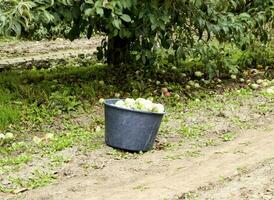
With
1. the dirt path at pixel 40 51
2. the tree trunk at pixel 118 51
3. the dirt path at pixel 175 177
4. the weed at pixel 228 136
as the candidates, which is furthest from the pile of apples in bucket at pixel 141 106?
the dirt path at pixel 40 51

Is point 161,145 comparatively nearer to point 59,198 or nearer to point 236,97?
Answer: point 59,198

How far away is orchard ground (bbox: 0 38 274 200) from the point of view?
3975 mm

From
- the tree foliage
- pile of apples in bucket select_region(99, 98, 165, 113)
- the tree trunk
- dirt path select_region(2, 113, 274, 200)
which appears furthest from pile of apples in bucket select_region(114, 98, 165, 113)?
the tree trunk

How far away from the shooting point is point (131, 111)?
468 centimetres

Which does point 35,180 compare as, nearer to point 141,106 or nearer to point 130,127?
point 130,127

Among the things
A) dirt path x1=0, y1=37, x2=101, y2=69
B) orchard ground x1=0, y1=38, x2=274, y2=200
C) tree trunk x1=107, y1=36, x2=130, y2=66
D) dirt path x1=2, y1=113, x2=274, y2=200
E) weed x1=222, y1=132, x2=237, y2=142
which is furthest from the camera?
dirt path x1=0, y1=37, x2=101, y2=69

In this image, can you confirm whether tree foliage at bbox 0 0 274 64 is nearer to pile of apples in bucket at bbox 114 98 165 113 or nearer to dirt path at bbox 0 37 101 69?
pile of apples in bucket at bbox 114 98 165 113

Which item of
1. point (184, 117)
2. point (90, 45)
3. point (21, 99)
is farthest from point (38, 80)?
point (90, 45)

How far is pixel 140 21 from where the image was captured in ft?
20.7

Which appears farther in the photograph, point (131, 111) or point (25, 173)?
point (131, 111)

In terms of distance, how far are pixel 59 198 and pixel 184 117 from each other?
2.34m

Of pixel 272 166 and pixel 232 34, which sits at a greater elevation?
pixel 232 34

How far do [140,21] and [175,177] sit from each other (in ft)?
8.42

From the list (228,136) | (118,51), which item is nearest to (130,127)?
(228,136)
